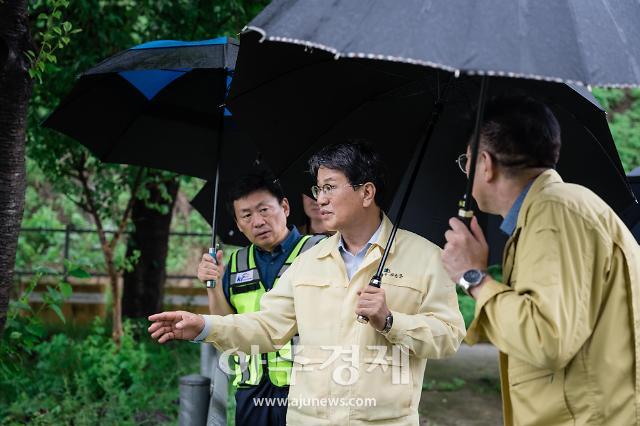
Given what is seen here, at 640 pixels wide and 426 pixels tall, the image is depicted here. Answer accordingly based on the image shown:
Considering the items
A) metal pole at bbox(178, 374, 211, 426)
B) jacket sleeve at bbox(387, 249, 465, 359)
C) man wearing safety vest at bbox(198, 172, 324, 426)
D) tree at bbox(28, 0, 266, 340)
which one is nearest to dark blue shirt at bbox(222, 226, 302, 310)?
man wearing safety vest at bbox(198, 172, 324, 426)

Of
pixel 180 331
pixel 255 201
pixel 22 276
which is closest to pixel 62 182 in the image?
pixel 22 276

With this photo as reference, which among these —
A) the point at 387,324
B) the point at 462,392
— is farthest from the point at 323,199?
the point at 462,392

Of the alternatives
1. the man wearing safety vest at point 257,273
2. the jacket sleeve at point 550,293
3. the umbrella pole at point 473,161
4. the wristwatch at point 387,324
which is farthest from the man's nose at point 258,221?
the jacket sleeve at point 550,293

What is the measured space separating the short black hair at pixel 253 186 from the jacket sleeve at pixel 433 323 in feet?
4.09

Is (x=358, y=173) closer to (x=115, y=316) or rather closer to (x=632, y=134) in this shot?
(x=115, y=316)

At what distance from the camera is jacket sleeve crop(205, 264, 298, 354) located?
11.7ft

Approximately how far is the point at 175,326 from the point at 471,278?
4.30ft

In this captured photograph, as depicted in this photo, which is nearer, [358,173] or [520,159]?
[520,159]

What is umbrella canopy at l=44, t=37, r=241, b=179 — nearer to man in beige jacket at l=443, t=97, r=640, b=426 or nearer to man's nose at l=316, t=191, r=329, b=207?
man's nose at l=316, t=191, r=329, b=207

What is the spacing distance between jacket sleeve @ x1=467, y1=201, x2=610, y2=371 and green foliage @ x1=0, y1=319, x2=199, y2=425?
4.50 meters

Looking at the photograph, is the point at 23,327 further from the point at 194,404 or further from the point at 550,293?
the point at 550,293

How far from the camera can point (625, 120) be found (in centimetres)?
1192

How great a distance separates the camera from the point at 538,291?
243cm

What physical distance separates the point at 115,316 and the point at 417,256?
19.0ft
